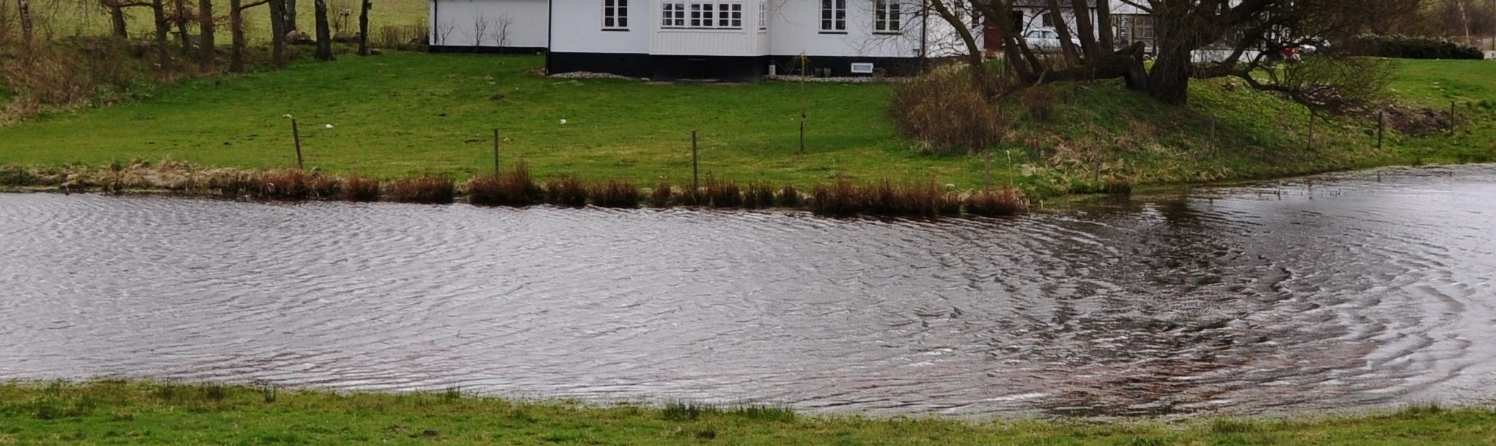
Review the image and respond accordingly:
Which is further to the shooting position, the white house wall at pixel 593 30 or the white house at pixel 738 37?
the white house wall at pixel 593 30

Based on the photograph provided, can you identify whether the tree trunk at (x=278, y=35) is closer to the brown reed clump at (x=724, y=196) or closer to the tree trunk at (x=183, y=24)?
the tree trunk at (x=183, y=24)

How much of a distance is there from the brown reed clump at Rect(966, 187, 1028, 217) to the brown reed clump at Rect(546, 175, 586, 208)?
27.5 ft

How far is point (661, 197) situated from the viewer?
38.4 meters

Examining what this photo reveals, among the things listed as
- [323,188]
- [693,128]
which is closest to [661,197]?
[323,188]

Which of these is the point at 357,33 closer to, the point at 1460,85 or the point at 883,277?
the point at 1460,85

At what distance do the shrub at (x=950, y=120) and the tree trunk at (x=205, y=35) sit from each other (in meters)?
27.4

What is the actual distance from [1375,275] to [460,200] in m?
19.6

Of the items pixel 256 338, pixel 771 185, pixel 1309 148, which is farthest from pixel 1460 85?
pixel 256 338

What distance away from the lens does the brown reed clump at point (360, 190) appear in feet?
128

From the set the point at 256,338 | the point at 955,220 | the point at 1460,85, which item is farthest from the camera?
the point at 1460,85

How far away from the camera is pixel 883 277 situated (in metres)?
28.2

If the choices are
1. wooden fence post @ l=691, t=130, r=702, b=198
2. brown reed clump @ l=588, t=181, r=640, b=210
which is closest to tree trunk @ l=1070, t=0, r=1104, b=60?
wooden fence post @ l=691, t=130, r=702, b=198

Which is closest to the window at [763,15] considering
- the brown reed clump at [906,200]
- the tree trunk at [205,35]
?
the tree trunk at [205,35]

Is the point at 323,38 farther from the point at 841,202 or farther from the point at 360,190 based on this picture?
the point at 841,202
